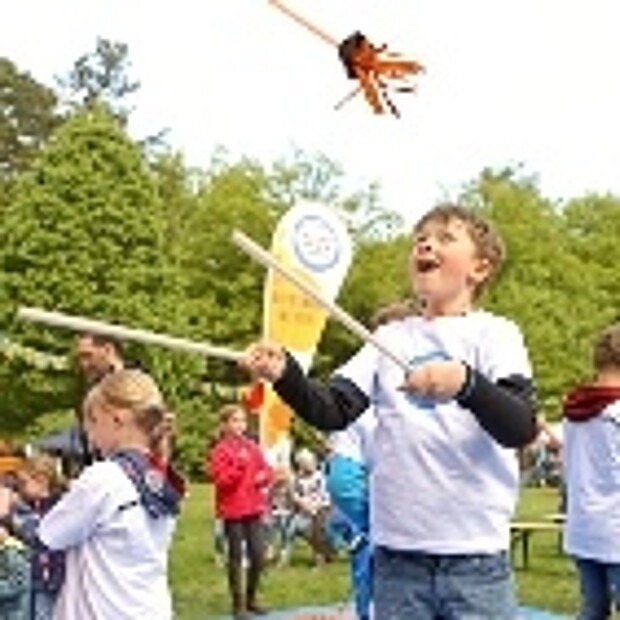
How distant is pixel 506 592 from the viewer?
4.33 m

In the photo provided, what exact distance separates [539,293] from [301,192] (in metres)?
8.21

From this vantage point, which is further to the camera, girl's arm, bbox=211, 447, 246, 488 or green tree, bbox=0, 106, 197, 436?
green tree, bbox=0, 106, 197, 436

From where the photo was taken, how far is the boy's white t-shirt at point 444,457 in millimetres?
4207

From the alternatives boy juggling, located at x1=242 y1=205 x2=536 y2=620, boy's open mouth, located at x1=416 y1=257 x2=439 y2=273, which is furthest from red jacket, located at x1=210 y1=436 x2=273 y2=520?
boy's open mouth, located at x1=416 y1=257 x2=439 y2=273

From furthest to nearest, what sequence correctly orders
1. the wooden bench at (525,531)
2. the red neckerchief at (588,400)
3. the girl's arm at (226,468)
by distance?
1. the wooden bench at (525,531)
2. the girl's arm at (226,468)
3. the red neckerchief at (588,400)

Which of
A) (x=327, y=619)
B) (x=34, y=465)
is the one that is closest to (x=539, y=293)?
(x=327, y=619)

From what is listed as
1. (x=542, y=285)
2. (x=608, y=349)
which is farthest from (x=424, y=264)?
(x=542, y=285)

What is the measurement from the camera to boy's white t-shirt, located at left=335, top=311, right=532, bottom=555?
421 centimetres

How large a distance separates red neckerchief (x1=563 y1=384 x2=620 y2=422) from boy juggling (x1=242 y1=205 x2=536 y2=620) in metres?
3.05

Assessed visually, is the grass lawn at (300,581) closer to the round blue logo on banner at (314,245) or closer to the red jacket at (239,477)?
the red jacket at (239,477)

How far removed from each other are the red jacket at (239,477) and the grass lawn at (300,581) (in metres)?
0.72

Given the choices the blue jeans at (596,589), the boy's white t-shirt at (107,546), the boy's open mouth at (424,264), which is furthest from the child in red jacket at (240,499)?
the boy's open mouth at (424,264)

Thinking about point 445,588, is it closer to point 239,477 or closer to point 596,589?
point 596,589

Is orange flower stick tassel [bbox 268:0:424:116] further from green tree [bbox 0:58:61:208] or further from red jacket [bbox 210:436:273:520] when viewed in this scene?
green tree [bbox 0:58:61:208]
